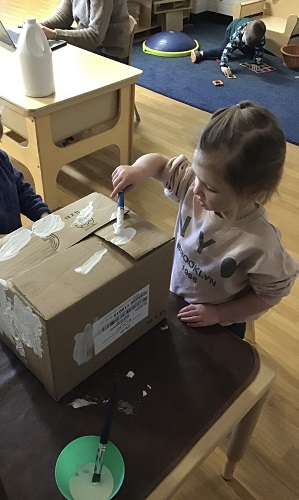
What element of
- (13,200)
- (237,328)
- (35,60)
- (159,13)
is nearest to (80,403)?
(237,328)

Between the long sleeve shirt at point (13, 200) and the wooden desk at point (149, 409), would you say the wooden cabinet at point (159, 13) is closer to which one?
the long sleeve shirt at point (13, 200)

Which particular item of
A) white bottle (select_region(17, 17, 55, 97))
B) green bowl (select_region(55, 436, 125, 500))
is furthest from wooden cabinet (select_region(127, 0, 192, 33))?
green bowl (select_region(55, 436, 125, 500))

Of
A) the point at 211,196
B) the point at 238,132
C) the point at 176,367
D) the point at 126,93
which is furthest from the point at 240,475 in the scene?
the point at 126,93

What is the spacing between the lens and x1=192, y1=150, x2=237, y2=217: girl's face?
720 millimetres

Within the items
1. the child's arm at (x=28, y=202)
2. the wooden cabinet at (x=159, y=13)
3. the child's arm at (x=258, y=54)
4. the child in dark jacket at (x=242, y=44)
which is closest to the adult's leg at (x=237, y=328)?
the child's arm at (x=28, y=202)

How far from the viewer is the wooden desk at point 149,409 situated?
569 millimetres

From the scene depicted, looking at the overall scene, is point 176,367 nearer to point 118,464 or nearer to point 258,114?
point 118,464

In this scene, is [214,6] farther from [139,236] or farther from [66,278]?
[66,278]

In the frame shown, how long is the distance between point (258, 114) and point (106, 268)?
0.34 m

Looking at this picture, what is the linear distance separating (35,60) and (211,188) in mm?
1083

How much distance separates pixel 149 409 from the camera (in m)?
0.64

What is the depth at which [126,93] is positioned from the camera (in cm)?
197

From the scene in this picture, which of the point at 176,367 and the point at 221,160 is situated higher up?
the point at 221,160

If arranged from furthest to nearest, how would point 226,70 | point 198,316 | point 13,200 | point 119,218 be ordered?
point 226,70, point 13,200, point 198,316, point 119,218
